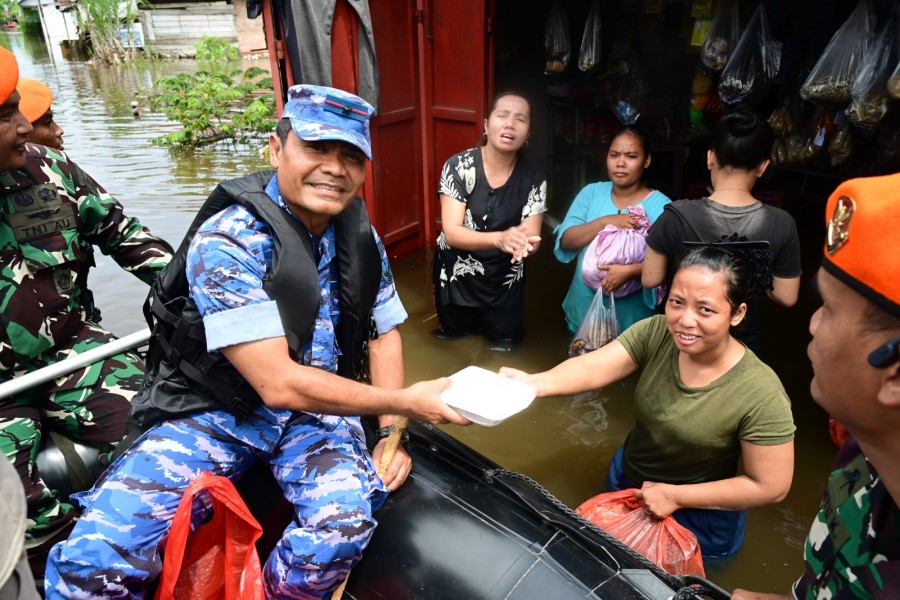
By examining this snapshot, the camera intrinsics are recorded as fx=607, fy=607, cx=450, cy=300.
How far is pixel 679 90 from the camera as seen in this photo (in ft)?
20.4

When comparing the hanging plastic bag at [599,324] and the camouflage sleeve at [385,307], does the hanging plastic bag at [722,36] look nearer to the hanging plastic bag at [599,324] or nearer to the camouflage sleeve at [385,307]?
the hanging plastic bag at [599,324]

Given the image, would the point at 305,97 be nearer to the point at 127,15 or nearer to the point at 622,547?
the point at 622,547

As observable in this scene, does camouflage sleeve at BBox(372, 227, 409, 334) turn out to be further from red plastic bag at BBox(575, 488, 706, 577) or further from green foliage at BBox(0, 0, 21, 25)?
green foliage at BBox(0, 0, 21, 25)

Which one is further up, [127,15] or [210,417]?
[127,15]

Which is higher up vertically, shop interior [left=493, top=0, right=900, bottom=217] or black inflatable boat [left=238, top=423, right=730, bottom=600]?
shop interior [left=493, top=0, right=900, bottom=217]

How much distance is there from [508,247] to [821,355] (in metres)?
2.57

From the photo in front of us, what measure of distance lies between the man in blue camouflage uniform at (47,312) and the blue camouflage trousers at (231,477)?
2.34 ft

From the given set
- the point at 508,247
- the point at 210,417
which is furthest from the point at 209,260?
the point at 508,247

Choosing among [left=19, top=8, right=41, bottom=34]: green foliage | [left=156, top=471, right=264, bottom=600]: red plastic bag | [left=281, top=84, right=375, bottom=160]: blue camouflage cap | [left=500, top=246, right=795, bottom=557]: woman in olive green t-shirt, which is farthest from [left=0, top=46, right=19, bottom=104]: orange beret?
[left=19, top=8, right=41, bottom=34]: green foliage

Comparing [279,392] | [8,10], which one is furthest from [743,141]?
[8,10]

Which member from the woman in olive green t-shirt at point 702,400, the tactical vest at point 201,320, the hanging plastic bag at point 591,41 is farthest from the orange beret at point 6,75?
the hanging plastic bag at point 591,41

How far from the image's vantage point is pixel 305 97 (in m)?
1.91

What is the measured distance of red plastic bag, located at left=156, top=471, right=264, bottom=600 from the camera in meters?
1.58

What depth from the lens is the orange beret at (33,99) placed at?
284 centimetres
